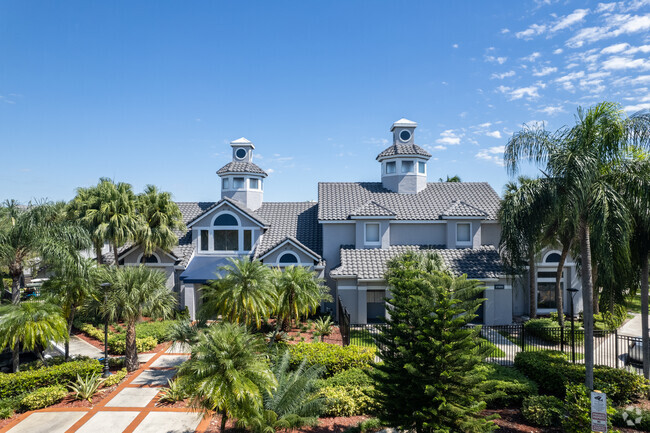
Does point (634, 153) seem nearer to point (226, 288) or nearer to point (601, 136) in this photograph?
point (601, 136)

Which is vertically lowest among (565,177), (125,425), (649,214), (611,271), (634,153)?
(125,425)

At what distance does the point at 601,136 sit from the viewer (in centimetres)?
1137

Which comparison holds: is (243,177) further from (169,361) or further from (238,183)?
(169,361)

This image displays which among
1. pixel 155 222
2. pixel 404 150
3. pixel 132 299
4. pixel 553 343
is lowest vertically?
pixel 553 343

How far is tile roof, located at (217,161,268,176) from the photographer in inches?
1140

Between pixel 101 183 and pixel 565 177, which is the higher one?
pixel 101 183

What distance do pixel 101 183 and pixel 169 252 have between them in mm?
5718

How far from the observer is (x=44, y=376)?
525 inches

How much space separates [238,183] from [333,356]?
714 inches

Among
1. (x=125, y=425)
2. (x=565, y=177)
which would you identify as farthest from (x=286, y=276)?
(x=565, y=177)

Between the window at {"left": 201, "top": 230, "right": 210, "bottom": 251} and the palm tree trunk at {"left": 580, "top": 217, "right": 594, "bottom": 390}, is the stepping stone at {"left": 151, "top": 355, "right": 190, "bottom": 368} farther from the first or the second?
the palm tree trunk at {"left": 580, "top": 217, "right": 594, "bottom": 390}

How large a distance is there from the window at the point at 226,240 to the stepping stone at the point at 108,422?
47.8 feet

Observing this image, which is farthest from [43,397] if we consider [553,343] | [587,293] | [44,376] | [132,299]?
[553,343]

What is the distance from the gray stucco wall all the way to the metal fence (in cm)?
695
